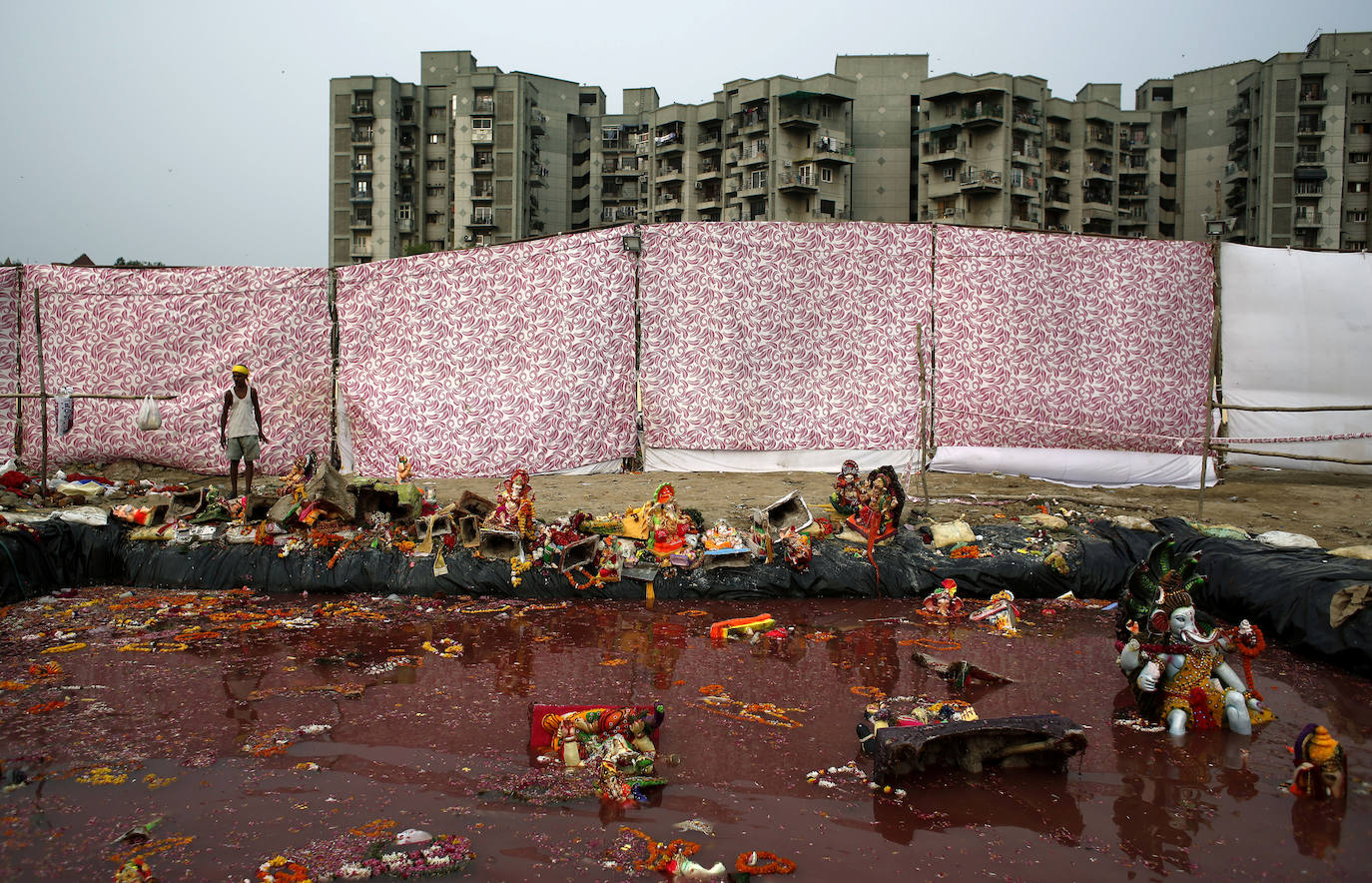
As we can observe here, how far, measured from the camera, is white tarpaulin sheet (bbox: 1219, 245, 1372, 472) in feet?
33.3

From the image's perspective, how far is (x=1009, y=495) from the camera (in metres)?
8.98

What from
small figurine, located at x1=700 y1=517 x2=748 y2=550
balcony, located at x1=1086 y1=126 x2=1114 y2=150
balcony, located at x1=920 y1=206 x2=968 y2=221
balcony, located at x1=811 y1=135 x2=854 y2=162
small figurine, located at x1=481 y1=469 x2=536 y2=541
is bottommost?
small figurine, located at x1=700 y1=517 x2=748 y2=550

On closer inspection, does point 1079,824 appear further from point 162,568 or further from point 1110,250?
point 1110,250

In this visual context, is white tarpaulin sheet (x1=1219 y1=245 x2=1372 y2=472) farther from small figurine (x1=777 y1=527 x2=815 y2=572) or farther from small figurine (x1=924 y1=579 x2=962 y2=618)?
small figurine (x1=777 y1=527 x2=815 y2=572)

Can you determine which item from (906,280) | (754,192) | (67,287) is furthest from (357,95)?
(906,280)

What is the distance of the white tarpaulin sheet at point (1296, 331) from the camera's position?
10164 mm

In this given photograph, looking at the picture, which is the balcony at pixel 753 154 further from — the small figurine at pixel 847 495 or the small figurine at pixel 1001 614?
the small figurine at pixel 1001 614

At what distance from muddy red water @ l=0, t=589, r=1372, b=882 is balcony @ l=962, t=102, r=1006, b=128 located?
43330 millimetres

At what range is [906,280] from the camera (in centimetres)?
1008

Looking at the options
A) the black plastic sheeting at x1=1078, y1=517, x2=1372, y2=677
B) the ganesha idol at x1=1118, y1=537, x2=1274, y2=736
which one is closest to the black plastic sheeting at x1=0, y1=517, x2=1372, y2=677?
the black plastic sheeting at x1=1078, y1=517, x2=1372, y2=677

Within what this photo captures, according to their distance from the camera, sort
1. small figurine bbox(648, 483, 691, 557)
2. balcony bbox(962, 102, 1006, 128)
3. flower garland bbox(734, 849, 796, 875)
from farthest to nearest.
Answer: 1. balcony bbox(962, 102, 1006, 128)
2. small figurine bbox(648, 483, 691, 557)
3. flower garland bbox(734, 849, 796, 875)

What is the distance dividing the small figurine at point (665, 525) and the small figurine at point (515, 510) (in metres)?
0.96

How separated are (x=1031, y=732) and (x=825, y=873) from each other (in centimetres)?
120

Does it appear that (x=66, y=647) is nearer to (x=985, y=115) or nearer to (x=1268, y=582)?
(x=1268, y=582)
